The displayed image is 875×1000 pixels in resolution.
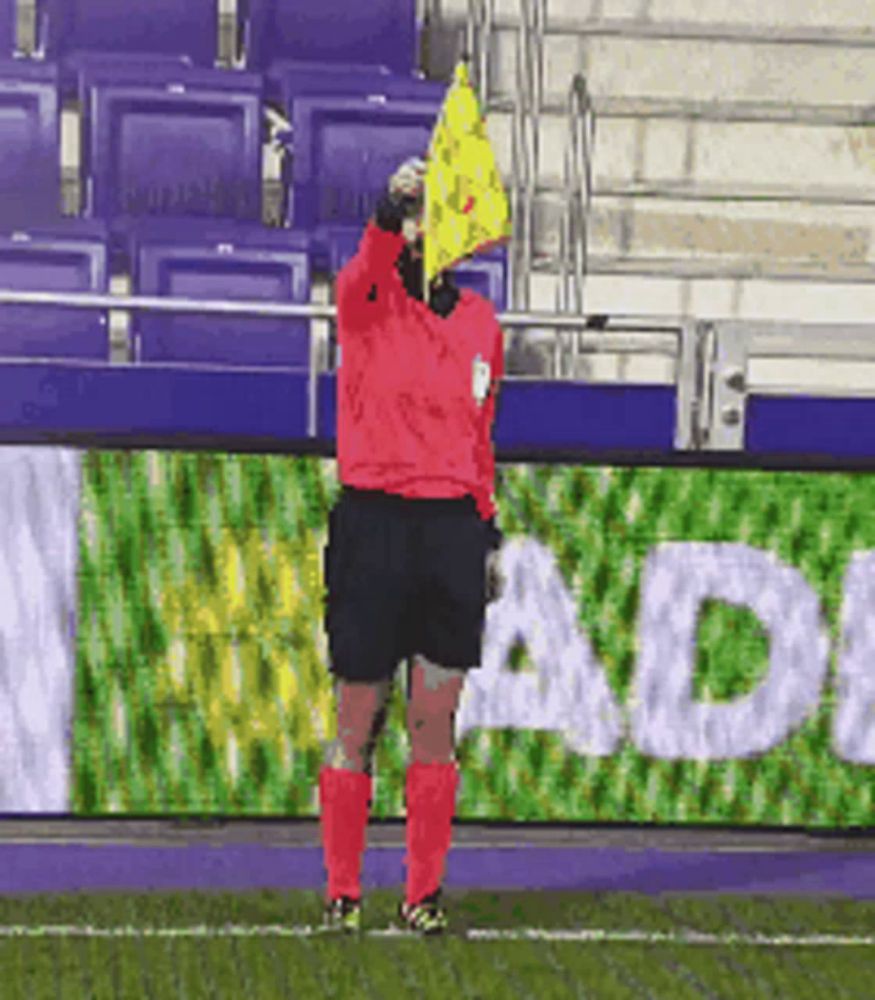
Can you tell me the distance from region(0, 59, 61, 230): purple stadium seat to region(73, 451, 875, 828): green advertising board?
17.6 feet

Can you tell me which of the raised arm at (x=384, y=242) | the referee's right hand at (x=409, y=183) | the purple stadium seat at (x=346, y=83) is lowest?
the raised arm at (x=384, y=242)

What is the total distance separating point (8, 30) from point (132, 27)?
652 millimetres

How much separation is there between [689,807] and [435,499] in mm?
1123

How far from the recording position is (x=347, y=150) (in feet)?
31.4

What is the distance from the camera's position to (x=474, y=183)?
12.4ft

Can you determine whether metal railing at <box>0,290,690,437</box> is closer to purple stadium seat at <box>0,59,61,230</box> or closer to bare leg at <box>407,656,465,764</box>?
bare leg at <box>407,656,465,764</box>

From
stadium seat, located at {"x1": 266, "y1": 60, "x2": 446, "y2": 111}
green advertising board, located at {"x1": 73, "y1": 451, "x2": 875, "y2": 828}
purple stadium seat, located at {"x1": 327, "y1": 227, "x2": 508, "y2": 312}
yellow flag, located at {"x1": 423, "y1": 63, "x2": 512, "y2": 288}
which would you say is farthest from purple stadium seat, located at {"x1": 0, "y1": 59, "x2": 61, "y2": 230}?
yellow flag, located at {"x1": 423, "y1": 63, "x2": 512, "y2": 288}

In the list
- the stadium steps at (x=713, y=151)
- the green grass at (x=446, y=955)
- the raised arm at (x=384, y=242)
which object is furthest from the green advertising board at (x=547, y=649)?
the stadium steps at (x=713, y=151)

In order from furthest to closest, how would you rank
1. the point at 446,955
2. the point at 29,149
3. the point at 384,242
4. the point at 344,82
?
the point at 344,82 < the point at 29,149 < the point at 446,955 < the point at 384,242

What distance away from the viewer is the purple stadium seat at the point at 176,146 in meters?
9.51

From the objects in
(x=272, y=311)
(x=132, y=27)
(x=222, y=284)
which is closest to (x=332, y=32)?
(x=132, y=27)

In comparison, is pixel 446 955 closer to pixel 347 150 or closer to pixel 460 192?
pixel 460 192

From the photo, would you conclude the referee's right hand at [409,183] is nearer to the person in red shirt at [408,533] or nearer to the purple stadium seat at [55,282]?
the person in red shirt at [408,533]

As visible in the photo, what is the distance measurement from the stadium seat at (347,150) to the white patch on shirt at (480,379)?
5.47m
